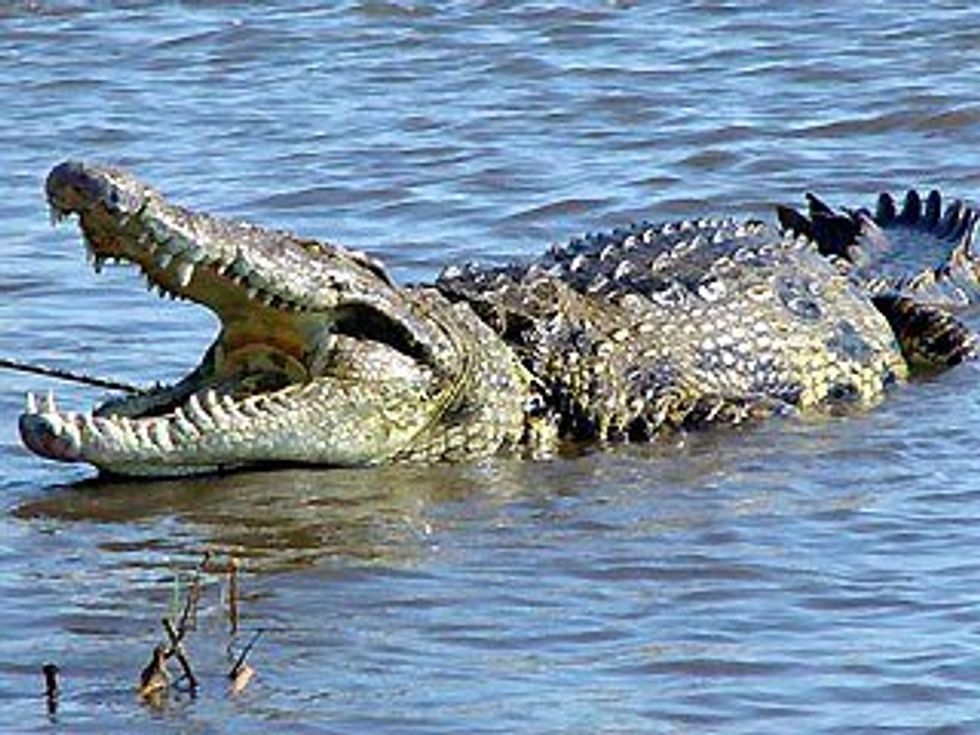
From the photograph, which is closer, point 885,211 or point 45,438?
point 45,438

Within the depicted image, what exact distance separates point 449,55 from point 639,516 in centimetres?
817

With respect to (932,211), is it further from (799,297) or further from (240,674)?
(240,674)

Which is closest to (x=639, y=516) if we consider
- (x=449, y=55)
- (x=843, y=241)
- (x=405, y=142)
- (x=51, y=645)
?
(x=51, y=645)

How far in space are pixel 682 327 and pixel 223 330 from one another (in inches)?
57.9

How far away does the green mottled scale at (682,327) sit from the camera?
333 inches

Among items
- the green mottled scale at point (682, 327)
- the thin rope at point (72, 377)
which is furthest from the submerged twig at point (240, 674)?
the green mottled scale at point (682, 327)

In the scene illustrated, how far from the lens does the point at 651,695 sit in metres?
5.77

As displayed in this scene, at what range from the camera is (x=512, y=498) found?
767 centimetres

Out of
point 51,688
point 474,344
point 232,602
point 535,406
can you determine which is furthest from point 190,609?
point 535,406

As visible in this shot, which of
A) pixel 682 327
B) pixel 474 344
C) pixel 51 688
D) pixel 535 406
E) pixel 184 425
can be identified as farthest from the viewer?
pixel 682 327

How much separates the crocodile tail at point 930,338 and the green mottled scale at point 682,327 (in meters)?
0.09

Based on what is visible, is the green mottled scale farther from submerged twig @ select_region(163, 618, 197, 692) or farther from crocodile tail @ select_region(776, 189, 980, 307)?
submerged twig @ select_region(163, 618, 197, 692)

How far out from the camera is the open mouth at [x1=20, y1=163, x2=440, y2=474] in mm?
7375

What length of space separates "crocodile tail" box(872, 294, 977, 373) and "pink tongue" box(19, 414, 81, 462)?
2.93 meters
